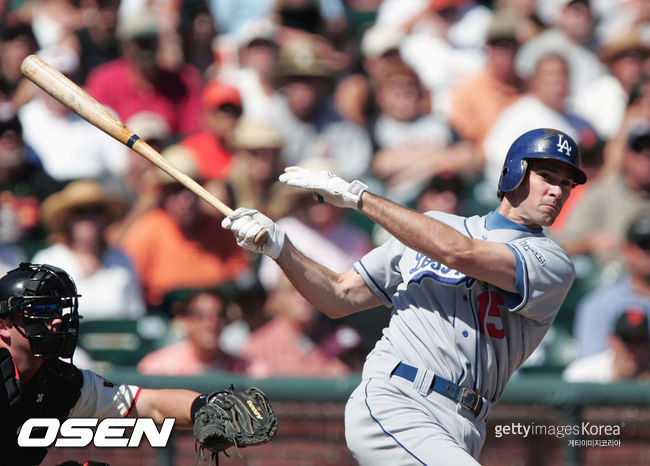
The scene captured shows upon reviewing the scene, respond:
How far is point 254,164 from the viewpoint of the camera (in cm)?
694

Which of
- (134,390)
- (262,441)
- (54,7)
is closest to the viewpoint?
(262,441)

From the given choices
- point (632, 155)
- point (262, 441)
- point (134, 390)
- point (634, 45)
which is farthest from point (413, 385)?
point (634, 45)

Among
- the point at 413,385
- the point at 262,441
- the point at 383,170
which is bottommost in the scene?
the point at 262,441

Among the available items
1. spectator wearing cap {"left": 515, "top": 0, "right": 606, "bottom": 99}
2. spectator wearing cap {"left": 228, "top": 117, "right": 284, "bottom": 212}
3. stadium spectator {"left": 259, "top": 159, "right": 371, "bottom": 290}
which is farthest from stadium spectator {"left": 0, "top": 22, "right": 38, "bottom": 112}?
spectator wearing cap {"left": 515, "top": 0, "right": 606, "bottom": 99}

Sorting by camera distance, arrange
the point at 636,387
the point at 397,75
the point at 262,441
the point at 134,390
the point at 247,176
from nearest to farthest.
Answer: the point at 262,441, the point at 134,390, the point at 636,387, the point at 247,176, the point at 397,75

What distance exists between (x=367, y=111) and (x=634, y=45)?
219 cm

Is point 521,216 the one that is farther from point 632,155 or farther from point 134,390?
point 632,155

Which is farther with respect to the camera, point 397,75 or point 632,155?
point 397,75

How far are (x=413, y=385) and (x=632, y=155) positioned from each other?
396 centimetres

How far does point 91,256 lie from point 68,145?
4.02 feet

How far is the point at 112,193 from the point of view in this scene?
6973mm

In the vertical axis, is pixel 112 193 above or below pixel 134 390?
above

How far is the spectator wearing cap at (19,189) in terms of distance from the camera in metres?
6.79

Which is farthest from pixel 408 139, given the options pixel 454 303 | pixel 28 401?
pixel 28 401
